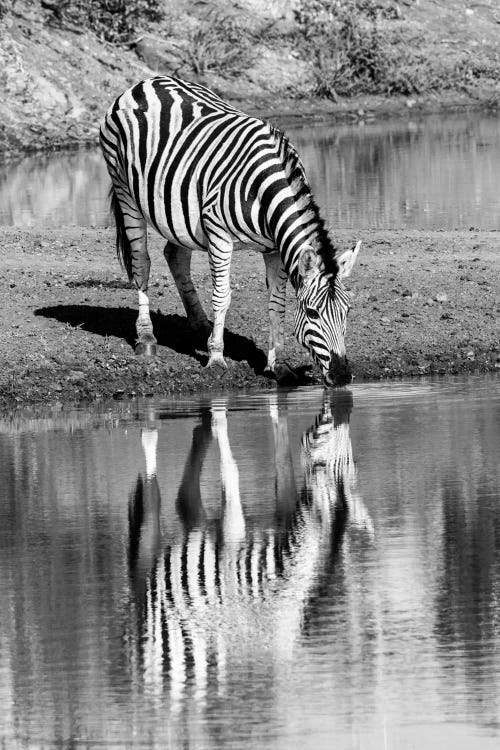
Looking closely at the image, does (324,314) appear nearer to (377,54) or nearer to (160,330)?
(160,330)

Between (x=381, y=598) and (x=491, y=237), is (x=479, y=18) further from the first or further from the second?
(x=381, y=598)

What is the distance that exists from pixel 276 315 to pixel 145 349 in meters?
1.10

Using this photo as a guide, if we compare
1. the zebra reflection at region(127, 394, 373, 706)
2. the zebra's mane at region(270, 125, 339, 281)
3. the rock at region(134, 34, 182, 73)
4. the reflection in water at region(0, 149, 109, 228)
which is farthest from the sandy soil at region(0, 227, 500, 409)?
the rock at region(134, 34, 182, 73)

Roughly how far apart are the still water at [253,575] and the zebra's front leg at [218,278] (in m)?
0.84

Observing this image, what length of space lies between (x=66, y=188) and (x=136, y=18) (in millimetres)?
14306

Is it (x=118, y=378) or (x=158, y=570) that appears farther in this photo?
(x=118, y=378)

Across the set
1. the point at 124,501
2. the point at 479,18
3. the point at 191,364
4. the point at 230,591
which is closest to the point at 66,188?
the point at 191,364

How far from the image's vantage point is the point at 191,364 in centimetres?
1180

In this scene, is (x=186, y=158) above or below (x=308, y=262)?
above

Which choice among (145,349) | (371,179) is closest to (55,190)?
(371,179)

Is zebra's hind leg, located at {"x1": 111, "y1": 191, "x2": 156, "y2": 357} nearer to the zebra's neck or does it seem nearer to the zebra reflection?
the zebra's neck

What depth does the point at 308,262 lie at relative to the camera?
10.5 meters

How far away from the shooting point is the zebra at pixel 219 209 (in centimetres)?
1061

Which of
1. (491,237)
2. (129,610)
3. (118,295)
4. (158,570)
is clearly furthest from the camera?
(491,237)
